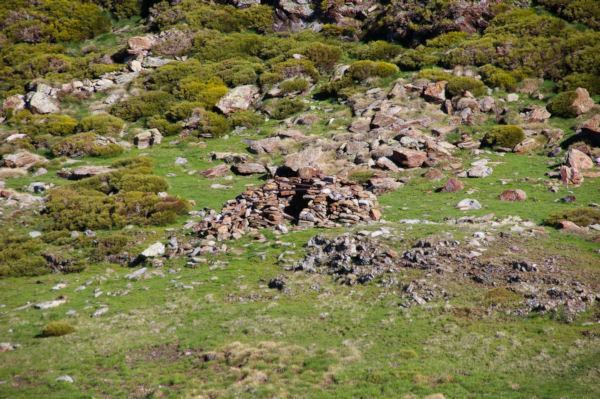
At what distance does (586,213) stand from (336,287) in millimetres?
16217

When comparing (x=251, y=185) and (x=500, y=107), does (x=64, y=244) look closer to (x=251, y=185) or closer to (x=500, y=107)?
(x=251, y=185)

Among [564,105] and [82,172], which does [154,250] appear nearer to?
[82,172]

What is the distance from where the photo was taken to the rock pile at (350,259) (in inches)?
727

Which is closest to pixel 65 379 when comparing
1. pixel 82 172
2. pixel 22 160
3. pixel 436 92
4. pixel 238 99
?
pixel 82 172

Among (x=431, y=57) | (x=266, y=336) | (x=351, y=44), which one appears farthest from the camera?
(x=351, y=44)

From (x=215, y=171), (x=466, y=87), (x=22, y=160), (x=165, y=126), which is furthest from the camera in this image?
(x=165, y=126)

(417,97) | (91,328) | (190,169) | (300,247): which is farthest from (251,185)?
(417,97)

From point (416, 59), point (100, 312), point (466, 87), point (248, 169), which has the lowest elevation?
point (248, 169)

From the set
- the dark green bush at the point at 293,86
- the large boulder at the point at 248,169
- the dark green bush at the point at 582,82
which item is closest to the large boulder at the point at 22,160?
the large boulder at the point at 248,169

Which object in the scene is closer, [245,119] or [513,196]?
[513,196]

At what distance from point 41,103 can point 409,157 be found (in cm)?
4973

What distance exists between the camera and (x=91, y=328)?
15602 mm

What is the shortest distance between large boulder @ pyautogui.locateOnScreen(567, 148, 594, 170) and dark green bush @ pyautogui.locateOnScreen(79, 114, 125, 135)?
4779 cm

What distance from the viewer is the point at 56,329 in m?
15.2
